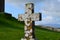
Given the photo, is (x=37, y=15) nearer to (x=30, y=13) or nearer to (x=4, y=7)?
(x=30, y=13)

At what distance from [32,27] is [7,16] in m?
30.3

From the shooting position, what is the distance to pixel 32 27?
12625 millimetres

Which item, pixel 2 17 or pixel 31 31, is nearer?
pixel 31 31

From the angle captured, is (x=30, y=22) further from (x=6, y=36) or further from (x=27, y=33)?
(x=6, y=36)

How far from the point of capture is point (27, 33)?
12625 millimetres

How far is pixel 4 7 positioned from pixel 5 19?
1066 cm

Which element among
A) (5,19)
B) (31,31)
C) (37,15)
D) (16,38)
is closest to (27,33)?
(31,31)

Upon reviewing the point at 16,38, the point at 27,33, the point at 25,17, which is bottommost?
the point at 16,38

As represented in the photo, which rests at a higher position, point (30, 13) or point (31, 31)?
point (30, 13)

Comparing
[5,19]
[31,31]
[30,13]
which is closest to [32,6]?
[30,13]

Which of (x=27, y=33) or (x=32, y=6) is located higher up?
(x=32, y=6)

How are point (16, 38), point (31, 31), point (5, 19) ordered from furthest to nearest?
point (5, 19) → point (16, 38) → point (31, 31)

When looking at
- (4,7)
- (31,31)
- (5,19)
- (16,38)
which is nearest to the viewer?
(31,31)

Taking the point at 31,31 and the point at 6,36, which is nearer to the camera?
the point at 31,31
